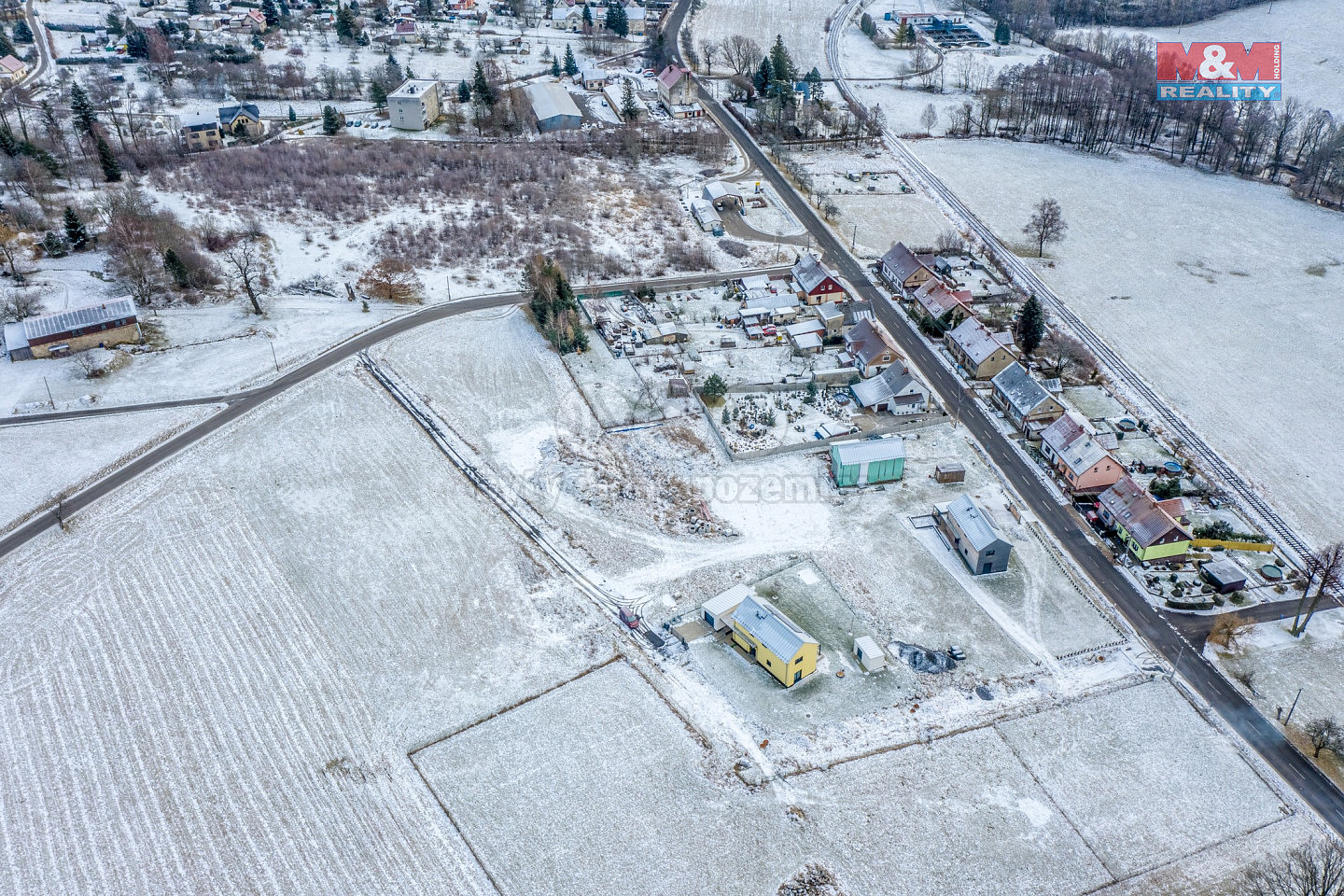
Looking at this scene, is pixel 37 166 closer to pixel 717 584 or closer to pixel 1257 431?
pixel 717 584

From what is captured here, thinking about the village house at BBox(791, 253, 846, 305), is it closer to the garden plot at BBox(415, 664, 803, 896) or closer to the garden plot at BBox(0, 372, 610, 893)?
the garden plot at BBox(0, 372, 610, 893)

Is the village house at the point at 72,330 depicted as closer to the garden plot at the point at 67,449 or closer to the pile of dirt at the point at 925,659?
the garden plot at the point at 67,449

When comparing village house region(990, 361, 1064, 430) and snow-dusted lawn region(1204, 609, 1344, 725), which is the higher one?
village house region(990, 361, 1064, 430)

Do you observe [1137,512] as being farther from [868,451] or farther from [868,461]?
[868,451]

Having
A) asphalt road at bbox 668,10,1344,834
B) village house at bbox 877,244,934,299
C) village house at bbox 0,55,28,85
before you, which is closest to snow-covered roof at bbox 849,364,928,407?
asphalt road at bbox 668,10,1344,834

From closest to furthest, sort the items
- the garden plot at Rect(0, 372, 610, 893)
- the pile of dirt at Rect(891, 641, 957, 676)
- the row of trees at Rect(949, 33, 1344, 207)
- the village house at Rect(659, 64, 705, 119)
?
the garden plot at Rect(0, 372, 610, 893) < the pile of dirt at Rect(891, 641, 957, 676) < the row of trees at Rect(949, 33, 1344, 207) < the village house at Rect(659, 64, 705, 119)

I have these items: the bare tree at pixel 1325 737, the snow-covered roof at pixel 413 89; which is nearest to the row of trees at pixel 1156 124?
the snow-covered roof at pixel 413 89

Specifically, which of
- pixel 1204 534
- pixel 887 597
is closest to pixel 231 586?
pixel 887 597
